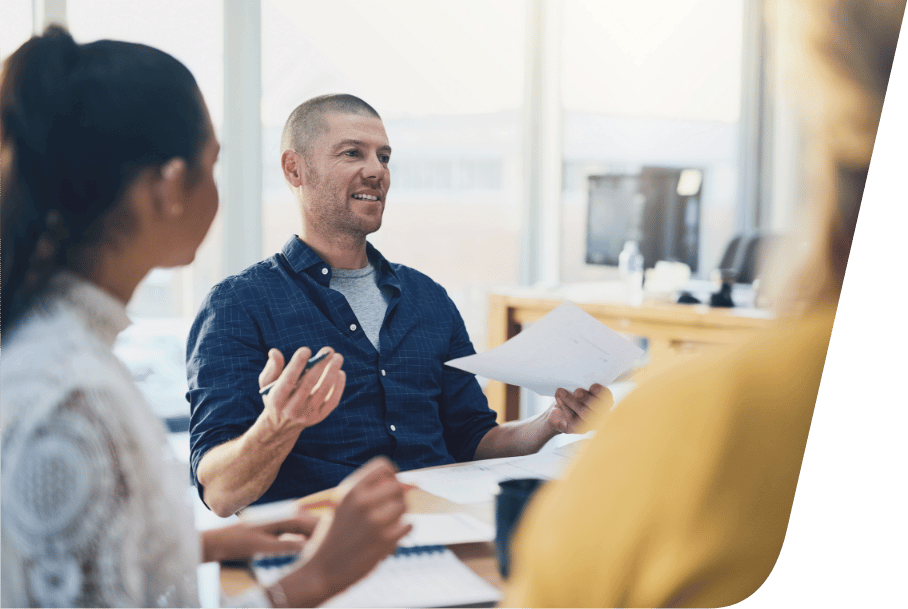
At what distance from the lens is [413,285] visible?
50.3 inches

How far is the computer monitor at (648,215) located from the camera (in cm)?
87

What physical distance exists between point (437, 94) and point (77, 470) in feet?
1.98

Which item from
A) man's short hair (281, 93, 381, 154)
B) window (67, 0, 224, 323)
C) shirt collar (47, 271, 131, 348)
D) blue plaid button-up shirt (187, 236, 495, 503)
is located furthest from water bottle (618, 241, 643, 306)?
shirt collar (47, 271, 131, 348)

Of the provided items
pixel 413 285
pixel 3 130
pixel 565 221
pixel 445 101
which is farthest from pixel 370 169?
pixel 565 221

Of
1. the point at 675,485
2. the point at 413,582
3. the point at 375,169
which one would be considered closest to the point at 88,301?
the point at 413,582

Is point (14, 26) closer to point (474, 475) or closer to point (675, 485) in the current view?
point (675, 485)

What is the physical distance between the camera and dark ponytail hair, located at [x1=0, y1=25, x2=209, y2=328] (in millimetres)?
417

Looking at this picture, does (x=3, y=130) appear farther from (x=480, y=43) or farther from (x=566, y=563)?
(x=480, y=43)

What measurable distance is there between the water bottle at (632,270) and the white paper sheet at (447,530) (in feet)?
2.53

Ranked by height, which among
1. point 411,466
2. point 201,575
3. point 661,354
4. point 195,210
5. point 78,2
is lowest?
point 411,466

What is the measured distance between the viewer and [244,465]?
81 cm

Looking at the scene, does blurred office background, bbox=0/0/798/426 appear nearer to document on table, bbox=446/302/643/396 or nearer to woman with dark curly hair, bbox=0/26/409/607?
woman with dark curly hair, bbox=0/26/409/607

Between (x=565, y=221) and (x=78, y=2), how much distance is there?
1.71m

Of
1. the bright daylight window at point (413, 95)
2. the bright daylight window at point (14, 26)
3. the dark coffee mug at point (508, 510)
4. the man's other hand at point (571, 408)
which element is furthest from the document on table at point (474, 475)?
the bright daylight window at point (14, 26)
